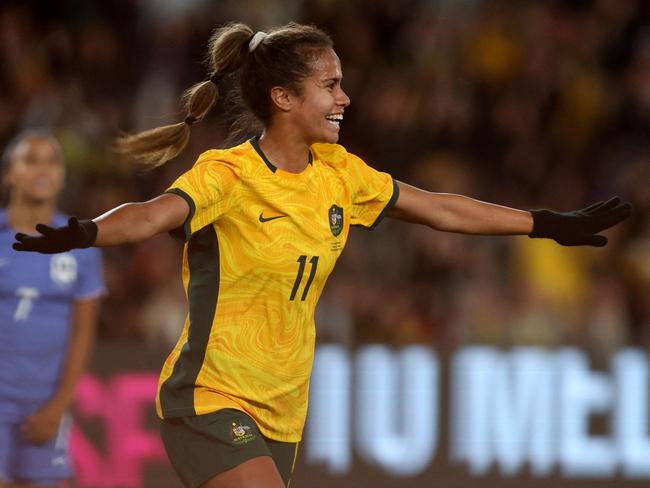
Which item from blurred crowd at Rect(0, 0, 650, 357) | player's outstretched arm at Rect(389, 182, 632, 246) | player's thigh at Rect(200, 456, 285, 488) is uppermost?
blurred crowd at Rect(0, 0, 650, 357)

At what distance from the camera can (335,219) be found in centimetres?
452

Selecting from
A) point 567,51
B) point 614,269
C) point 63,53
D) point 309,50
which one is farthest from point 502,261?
point 309,50

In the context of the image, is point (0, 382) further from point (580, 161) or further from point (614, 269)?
point (580, 161)

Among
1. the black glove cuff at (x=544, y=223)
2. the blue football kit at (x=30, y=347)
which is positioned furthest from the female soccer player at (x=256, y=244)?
the blue football kit at (x=30, y=347)

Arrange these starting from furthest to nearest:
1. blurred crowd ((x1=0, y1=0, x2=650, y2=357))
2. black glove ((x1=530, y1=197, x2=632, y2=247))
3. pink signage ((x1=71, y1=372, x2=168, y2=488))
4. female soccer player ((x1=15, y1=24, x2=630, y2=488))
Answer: blurred crowd ((x1=0, y1=0, x2=650, y2=357)) → pink signage ((x1=71, y1=372, x2=168, y2=488)) → black glove ((x1=530, y1=197, x2=632, y2=247)) → female soccer player ((x1=15, y1=24, x2=630, y2=488))

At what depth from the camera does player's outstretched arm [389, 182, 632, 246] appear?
4746 mm

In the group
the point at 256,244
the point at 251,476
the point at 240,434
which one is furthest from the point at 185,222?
the point at 251,476

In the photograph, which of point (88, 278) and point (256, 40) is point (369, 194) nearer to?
point (256, 40)

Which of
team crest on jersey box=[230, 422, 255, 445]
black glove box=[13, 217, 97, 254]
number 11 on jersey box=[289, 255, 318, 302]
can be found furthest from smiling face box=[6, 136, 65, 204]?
black glove box=[13, 217, 97, 254]

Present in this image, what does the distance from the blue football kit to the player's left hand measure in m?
0.03

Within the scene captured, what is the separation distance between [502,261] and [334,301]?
1.27 m

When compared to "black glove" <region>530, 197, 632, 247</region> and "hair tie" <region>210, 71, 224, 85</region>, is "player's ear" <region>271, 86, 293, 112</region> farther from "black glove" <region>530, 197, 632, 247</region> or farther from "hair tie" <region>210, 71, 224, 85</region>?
"black glove" <region>530, 197, 632, 247</region>

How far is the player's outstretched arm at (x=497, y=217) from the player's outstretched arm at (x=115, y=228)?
0.94 m

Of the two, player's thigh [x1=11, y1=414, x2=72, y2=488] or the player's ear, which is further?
player's thigh [x1=11, y1=414, x2=72, y2=488]
